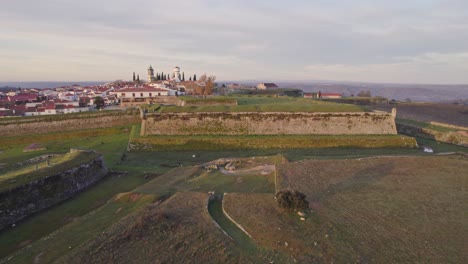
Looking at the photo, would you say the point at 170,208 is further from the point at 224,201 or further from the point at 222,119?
the point at 222,119

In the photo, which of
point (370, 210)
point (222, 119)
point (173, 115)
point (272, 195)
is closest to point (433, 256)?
point (370, 210)

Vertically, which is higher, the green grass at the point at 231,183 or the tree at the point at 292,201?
the tree at the point at 292,201

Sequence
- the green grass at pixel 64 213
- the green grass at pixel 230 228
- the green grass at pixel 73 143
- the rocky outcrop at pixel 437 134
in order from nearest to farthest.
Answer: the green grass at pixel 230 228
the green grass at pixel 64 213
the green grass at pixel 73 143
the rocky outcrop at pixel 437 134

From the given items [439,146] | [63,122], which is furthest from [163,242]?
[63,122]

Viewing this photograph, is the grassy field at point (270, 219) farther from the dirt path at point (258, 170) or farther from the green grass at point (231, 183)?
the dirt path at point (258, 170)

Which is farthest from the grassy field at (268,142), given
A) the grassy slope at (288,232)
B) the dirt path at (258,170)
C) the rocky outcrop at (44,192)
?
the grassy slope at (288,232)

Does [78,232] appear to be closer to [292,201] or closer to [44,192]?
[44,192]
